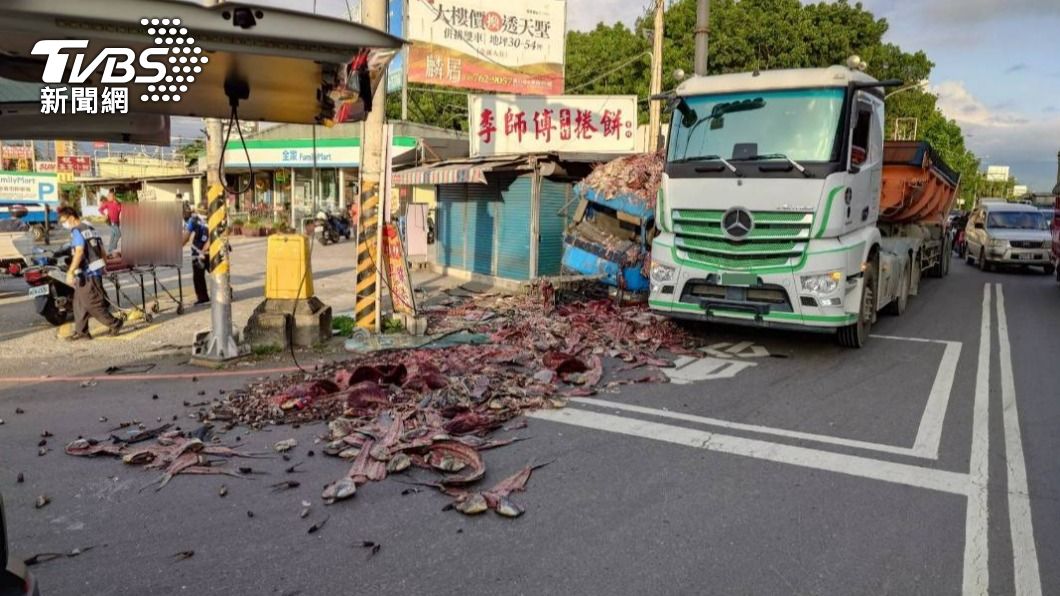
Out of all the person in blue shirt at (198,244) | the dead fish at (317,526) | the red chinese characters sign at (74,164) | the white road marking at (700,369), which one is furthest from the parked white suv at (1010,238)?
the red chinese characters sign at (74,164)

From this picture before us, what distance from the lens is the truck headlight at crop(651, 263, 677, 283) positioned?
8812 millimetres

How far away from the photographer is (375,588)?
3.53 metres

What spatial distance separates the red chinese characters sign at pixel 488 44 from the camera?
17047 millimetres

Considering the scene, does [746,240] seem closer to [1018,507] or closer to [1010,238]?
[1018,507]

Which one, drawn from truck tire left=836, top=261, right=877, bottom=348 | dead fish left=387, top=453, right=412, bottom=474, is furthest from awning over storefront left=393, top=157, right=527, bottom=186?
dead fish left=387, top=453, right=412, bottom=474

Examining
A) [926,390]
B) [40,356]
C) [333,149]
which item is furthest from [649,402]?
[333,149]

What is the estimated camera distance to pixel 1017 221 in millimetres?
20703

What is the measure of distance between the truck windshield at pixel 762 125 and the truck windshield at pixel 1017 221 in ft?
52.2

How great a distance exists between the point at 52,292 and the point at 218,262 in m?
3.78

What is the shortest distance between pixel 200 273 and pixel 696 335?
885 cm

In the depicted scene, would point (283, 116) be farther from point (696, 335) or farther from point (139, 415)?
point (696, 335)

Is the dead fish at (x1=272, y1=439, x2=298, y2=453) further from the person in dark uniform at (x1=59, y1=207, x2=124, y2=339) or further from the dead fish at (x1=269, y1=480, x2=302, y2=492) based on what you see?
the person in dark uniform at (x1=59, y1=207, x2=124, y2=339)

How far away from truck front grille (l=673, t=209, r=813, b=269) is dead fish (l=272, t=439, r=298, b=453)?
16.9 feet

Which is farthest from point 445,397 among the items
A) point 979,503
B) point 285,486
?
point 979,503
